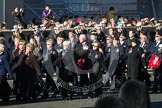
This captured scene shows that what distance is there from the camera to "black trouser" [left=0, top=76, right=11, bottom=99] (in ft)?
53.4

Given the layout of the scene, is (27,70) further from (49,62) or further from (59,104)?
(59,104)

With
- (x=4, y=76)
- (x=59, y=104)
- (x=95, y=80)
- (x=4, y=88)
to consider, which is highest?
(x=4, y=76)

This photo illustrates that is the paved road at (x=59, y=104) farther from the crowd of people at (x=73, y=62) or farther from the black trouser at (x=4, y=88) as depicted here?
the crowd of people at (x=73, y=62)

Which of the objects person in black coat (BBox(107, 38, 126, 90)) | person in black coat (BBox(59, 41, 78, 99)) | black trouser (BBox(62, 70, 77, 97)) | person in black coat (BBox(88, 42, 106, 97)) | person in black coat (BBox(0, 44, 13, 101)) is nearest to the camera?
person in black coat (BBox(0, 44, 13, 101))

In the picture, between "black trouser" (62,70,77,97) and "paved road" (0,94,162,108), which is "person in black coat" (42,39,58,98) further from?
"paved road" (0,94,162,108)

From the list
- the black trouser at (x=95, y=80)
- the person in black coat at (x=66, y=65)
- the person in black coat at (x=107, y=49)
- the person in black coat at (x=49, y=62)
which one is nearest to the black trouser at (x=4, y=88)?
the person in black coat at (x=49, y=62)

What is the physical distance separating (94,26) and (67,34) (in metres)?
1.51

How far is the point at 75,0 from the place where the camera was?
35406 mm

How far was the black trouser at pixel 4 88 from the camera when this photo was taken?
16.3 meters

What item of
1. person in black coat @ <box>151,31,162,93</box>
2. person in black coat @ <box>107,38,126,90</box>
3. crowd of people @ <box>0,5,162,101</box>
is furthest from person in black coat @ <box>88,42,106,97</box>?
person in black coat @ <box>151,31,162,93</box>

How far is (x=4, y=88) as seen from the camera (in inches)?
645

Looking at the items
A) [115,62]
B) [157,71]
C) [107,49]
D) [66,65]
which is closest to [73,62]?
[66,65]

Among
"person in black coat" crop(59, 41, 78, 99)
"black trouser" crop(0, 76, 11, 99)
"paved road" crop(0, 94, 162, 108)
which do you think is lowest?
"paved road" crop(0, 94, 162, 108)

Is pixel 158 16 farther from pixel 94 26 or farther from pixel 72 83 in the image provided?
pixel 72 83
